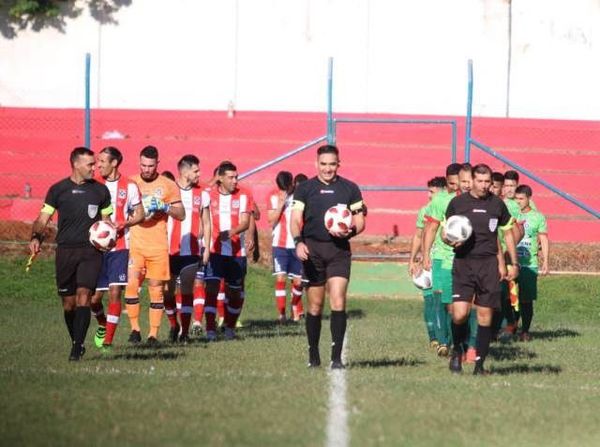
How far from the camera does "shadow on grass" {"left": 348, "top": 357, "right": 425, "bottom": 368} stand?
14578 mm

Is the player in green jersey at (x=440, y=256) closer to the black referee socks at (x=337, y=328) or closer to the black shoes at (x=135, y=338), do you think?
the black referee socks at (x=337, y=328)

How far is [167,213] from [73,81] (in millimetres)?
16647

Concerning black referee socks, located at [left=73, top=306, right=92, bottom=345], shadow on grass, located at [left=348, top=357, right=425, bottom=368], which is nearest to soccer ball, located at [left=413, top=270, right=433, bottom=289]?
shadow on grass, located at [left=348, top=357, right=425, bottom=368]

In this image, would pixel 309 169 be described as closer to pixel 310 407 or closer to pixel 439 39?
pixel 439 39

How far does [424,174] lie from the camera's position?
97.2ft

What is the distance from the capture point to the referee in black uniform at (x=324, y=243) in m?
14.0

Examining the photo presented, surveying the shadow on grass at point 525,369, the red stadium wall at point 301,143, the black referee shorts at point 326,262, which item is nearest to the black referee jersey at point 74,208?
the black referee shorts at point 326,262

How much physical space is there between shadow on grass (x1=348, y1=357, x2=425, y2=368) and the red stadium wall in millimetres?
13595

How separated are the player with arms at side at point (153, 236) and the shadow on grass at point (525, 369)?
12.7 feet

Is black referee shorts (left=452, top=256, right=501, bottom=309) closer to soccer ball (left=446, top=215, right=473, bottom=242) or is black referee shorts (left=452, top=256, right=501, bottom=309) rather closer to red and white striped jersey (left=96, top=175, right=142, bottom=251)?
soccer ball (left=446, top=215, right=473, bottom=242)

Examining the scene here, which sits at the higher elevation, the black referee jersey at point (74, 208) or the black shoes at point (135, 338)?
the black referee jersey at point (74, 208)

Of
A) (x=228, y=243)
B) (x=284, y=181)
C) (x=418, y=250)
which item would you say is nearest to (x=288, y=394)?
(x=418, y=250)

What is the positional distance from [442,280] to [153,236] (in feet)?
10.4

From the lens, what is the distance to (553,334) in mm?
19812
